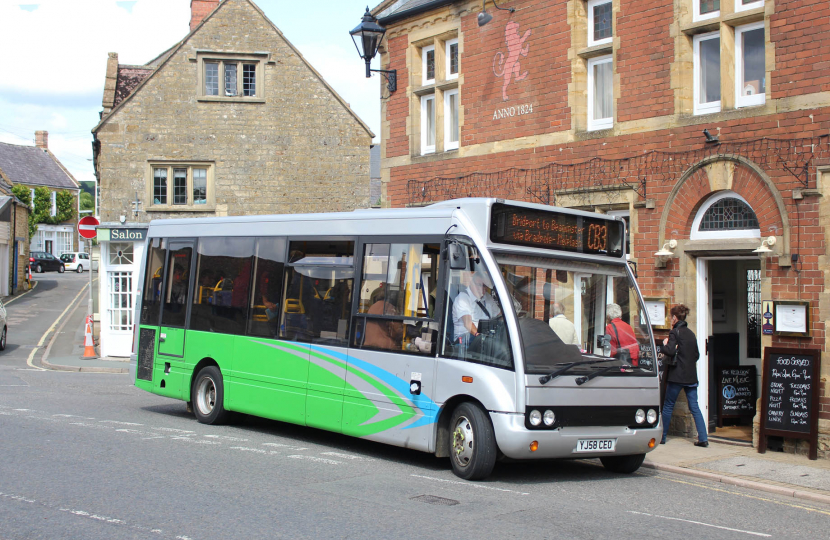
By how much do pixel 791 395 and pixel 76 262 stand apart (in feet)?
215

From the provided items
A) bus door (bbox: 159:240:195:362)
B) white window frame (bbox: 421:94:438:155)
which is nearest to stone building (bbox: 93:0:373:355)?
white window frame (bbox: 421:94:438:155)

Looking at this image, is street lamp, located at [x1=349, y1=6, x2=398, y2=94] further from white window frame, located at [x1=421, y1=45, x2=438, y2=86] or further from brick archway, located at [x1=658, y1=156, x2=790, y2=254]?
brick archway, located at [x1=658, y1=156, x2=790, y2=254]

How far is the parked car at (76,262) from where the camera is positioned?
218 feet

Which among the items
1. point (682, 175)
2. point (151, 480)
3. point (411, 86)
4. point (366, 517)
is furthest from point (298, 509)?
point (411, 86)

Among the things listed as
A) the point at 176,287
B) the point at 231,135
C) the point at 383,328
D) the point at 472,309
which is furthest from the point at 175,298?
the point at 231,135

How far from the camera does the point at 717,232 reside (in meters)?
11.8

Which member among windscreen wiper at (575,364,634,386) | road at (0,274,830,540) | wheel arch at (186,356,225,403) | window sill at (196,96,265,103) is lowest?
road at (0,274,830,540)

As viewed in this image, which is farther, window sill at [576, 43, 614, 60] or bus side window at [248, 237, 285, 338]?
window sill at [576, 43, 614, 60]

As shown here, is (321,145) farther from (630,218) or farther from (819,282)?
(819,282)

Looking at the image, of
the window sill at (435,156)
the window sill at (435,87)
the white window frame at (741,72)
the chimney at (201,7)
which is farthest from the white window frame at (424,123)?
the chimney at (201,7)

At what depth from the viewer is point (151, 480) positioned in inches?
307

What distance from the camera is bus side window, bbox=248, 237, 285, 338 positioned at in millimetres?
10797

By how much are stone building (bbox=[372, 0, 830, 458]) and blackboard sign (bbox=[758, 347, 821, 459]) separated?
0.18 meters

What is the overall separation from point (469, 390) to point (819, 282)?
5059 millimetres
